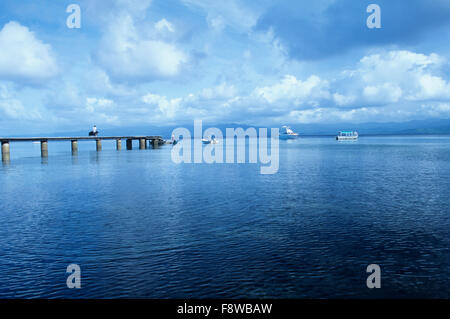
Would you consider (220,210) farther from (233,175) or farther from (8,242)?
(233,175)

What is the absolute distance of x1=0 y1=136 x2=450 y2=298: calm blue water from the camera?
15.1 m

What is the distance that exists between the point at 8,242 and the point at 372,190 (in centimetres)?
3316

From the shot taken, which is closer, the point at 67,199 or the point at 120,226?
the point at 120,226

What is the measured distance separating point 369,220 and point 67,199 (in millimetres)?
27030

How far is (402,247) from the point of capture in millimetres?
19578

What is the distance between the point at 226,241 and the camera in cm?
2095

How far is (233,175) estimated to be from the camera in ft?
179

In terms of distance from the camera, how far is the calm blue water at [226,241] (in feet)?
49.7

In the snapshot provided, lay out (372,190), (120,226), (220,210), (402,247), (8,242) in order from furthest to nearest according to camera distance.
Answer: (372,190) → (220,210) → (120,226) → (8,242) → (402,247)
